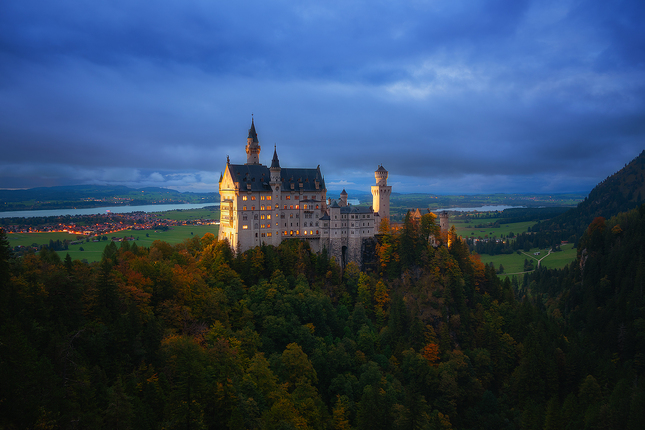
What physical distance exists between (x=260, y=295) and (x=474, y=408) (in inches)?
1697

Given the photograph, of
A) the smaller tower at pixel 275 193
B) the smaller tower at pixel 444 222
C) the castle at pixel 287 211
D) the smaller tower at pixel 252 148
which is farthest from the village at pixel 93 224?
the smaller tower at pixel 444 222

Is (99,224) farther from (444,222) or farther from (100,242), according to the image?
(444,222)

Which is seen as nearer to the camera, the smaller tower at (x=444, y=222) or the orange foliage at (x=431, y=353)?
the orange foliage at (x=431, y=353)

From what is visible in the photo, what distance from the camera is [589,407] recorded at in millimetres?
63406

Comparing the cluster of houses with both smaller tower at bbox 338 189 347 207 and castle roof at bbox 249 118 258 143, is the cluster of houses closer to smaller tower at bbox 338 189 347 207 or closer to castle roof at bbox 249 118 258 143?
castle roof at bbox 249 118 258 143

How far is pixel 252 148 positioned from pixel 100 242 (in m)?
52.9

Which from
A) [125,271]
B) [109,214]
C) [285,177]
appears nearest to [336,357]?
[125,271]

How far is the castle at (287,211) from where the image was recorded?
86.3 metres

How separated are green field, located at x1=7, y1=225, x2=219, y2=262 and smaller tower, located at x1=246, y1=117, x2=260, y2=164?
1047 inches

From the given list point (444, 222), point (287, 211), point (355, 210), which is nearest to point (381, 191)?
point (355, 210)

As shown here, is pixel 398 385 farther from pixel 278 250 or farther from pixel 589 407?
pixel 278 250

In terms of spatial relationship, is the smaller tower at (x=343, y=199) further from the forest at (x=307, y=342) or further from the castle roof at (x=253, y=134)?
the castle roof at (x=253, y=134)

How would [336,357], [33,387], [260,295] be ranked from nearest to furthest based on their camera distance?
1. [33,387]
2. [336,357]
3. [260,295]

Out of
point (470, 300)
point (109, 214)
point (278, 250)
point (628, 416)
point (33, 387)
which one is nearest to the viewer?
point (33, 387)
